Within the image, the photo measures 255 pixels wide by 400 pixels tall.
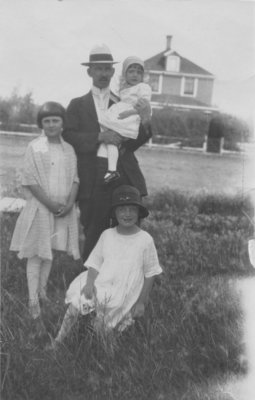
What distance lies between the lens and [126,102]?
3260 millimetres

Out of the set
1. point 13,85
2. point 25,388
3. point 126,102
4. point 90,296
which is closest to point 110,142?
point 126,102

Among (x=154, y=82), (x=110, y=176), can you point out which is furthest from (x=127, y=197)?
(x=154, y=82)

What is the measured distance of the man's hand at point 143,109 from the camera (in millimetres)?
3229

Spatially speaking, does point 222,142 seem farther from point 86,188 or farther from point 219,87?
point 86,188

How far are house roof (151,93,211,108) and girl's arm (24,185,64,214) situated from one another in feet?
3.07

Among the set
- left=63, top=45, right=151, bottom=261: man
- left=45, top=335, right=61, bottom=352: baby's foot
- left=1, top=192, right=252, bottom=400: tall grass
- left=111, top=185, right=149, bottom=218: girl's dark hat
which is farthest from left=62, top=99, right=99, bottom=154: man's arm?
left=45, top=335, right=61, bottom=352: baby's foot

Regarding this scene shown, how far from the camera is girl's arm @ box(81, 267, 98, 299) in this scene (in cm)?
304

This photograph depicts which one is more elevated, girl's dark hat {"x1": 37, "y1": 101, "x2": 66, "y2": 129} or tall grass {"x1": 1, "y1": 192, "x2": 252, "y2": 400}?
girl's dark hat {"x1": 37, "y1": 101, "x2": 66, "y2": 129}

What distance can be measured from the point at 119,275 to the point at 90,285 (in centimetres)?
18

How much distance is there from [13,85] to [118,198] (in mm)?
990

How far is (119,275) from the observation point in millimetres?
3041

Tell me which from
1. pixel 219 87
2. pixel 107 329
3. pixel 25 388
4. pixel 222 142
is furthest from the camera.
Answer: pixel 222 142

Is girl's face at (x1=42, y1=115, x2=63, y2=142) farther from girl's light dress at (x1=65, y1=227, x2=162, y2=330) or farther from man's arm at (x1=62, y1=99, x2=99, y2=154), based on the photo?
girl's light dress at (x1=65, y1=227, x2=162, y2=330)

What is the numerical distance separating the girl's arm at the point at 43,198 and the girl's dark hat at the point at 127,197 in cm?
36
